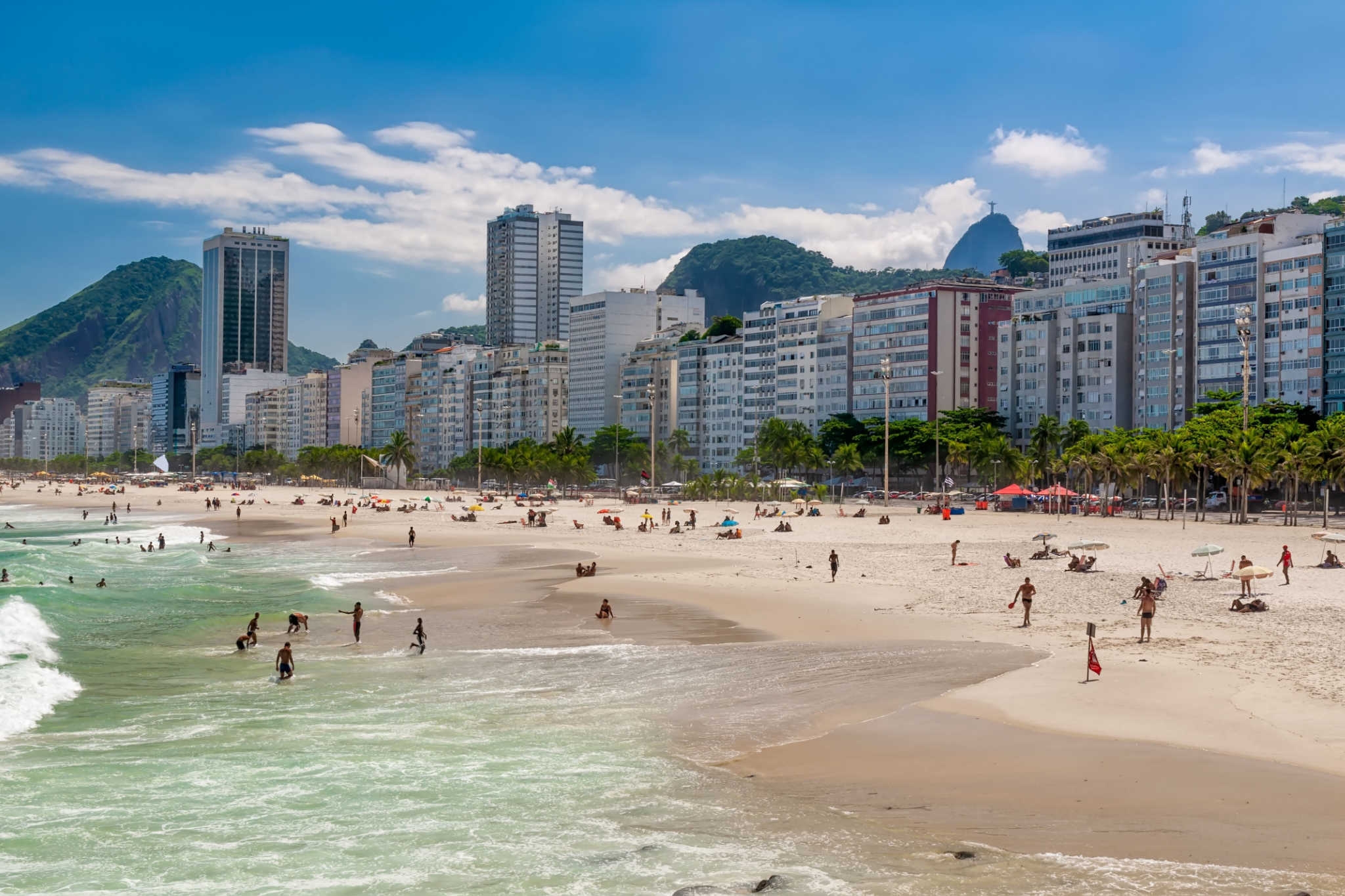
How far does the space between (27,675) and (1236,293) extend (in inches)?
4327

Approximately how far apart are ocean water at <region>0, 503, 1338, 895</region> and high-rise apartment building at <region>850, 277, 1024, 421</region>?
11001 centimetres

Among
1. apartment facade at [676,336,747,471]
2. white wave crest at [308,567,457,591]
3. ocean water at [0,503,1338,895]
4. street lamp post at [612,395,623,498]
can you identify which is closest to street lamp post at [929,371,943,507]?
apartment facade at [676,336,747,471]

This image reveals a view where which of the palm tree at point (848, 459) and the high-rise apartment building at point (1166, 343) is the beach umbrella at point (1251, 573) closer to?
the high-rise apartment building at point (1166, 343)

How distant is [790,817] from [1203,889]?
4.91m

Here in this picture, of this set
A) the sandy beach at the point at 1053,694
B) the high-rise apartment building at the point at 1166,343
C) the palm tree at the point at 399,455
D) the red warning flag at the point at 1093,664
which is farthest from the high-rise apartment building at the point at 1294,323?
the palm tree at the point at 399,455

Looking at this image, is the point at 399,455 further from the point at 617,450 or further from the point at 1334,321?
the point at 1334,321

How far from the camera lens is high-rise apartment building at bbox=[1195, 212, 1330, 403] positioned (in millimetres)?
107875

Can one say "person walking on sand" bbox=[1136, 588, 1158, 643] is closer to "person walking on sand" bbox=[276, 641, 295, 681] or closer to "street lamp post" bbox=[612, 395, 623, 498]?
"person walking on sand" bbox=[276, 641, 295, 681]

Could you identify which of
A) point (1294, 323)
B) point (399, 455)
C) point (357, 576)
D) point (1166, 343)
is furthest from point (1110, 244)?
point (357, 576)

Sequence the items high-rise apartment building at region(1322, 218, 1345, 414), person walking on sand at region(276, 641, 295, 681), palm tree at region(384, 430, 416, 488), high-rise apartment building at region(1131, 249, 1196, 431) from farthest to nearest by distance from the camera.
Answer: palm tree at region(384, 430, 416, 488) < high-rise apartment building at region(1131, 249, 1196, 431) < high-rise apartment building at region(1322, 218, 1345, 414) < person walking on sand at region(276, 641, 295, 681)

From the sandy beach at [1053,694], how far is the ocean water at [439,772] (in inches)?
40.2

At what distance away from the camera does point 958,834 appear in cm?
1380

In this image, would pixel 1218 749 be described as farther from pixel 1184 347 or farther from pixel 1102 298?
pixel 1102 298

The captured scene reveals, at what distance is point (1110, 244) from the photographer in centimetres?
18975
